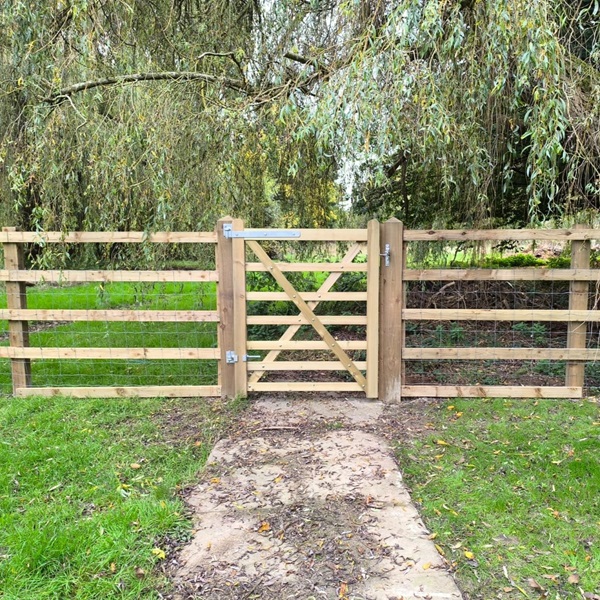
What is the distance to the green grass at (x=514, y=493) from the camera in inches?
87.2

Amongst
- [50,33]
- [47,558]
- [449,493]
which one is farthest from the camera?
[50,33]

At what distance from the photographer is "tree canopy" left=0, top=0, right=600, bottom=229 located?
3322mm

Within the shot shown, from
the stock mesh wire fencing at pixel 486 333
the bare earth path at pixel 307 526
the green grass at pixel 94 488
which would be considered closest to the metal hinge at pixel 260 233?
A: the stock mesh wire fencing at pixel 486 333

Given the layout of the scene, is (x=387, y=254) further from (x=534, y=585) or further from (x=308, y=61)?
(x=534, y=585)

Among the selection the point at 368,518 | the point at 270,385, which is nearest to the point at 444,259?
the point at 270,385

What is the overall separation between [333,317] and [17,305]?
2866 mm

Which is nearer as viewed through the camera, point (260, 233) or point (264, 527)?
point (264, 527)

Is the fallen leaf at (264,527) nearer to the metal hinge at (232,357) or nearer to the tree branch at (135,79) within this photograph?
the metal hinge at (232,357)

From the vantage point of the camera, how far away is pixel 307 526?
254cm

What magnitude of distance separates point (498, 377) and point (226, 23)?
14.9 ft

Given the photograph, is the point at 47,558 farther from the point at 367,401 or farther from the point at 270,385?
the point at 367,401

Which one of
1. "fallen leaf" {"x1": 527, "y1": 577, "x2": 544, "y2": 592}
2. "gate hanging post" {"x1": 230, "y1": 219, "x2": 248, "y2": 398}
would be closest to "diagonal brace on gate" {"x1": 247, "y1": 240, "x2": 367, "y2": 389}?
"gate hanging post" {"x1": 230, "y1": 219, "x2": 248, "y2": 398}

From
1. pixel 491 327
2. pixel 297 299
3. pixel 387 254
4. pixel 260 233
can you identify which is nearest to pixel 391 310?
pixel 387 254

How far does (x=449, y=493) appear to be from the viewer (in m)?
2.88
